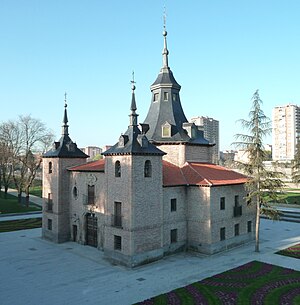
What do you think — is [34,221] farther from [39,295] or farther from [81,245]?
[39,295]

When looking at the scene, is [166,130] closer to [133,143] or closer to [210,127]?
[133,143]

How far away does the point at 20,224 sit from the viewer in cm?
3781

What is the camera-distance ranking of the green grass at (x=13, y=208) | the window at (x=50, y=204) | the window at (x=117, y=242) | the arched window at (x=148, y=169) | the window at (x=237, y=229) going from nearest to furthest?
the window at (x=117, y=242), the arched window at (x=148, y=169), the window at (x=237, y=229), the window at (x=50, y=204), the green grass at (x=13, y=208)

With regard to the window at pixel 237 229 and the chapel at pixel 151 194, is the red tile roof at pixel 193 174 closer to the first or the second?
the chapel at pixel 151 194

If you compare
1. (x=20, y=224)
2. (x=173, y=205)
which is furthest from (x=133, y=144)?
(x=20, y=224)

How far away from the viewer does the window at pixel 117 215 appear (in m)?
23.2

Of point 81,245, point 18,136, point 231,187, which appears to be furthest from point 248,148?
point 18,136

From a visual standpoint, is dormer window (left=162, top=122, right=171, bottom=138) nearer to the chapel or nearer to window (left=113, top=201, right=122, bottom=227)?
the chapel

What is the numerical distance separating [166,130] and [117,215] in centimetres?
977

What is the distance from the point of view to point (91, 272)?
Result: 2095 cm

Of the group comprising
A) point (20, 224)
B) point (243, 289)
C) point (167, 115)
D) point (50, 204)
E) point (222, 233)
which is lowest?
point (20, 224)

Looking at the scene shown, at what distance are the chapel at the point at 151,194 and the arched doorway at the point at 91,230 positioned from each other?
0.09 meters

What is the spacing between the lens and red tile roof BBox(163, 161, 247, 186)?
83.5 ft

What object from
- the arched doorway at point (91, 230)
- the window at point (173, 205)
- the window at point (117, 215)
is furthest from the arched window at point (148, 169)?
the arched doorway at point (91, 230)
